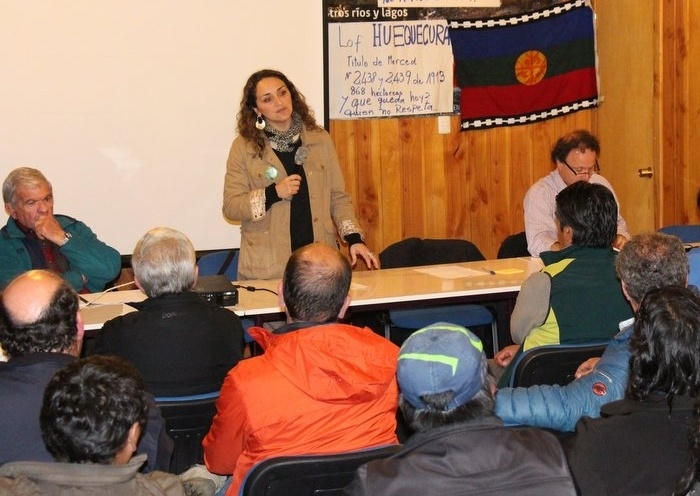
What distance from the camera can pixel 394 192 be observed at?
612 centimetres

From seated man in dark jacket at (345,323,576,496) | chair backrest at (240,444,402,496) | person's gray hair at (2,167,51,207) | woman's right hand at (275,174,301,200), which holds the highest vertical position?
person's gray hair at (2,167,51,207)

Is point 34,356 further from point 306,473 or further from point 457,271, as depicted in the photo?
point 457,271

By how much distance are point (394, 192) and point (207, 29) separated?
63.4 inches

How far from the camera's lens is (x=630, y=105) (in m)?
6.28

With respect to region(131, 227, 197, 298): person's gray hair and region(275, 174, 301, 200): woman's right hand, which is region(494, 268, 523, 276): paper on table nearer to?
region(275, 174, 301, 200): woman's right hand

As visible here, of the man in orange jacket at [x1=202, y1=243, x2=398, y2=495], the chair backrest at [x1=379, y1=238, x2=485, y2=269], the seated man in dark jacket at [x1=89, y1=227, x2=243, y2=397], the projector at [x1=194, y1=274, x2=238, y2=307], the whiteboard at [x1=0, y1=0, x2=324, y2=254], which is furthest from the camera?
the chair backrest at [x1=379, y1=238, x2=485, y2=269]

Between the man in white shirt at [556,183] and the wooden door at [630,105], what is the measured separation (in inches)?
55.1

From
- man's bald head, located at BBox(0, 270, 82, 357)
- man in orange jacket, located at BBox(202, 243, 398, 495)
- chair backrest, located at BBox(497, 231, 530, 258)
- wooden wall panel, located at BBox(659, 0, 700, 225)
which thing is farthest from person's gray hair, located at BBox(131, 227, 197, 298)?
wooden wall panel, located at BBox(659, 0, 700, 225)

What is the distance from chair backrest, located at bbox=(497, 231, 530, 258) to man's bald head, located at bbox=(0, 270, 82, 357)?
325cm

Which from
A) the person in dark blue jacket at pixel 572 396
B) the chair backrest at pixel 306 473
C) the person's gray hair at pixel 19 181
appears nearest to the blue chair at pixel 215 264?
the person's gray hair at pixel 19 181

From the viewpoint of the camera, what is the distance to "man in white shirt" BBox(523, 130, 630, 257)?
482 centimetres

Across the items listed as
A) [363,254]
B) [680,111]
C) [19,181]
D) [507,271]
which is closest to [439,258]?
[507,271]

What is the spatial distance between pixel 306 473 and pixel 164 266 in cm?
106

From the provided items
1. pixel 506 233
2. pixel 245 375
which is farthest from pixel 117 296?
pixel 506 233
